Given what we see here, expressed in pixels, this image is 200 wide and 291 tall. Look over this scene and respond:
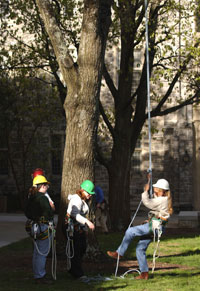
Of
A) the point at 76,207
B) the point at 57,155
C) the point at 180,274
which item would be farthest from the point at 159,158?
the point at 76,207

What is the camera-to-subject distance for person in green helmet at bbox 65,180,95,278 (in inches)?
413

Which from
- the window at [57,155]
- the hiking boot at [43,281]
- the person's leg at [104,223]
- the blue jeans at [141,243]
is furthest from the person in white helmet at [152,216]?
the window at [57,155]

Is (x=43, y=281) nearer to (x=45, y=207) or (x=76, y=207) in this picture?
(x=45, y=207)

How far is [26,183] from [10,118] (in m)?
4.50

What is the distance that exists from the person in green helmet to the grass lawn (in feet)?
0.87

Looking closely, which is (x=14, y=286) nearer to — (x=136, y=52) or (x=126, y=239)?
(x=126, y=239)

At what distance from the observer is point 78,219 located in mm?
10328

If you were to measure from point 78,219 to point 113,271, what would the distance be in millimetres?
2033

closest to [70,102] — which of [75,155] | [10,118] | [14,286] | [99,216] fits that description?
[75,155]

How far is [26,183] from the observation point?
108 ft

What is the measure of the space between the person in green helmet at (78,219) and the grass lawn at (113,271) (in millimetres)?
265

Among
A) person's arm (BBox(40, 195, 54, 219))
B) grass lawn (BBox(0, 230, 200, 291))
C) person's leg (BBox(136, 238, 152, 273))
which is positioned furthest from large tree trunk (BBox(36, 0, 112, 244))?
person's arm (BBox(40, 195, 54, 219))

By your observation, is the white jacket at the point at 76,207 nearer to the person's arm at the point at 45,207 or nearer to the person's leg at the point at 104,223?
the person's arm at the point at 45,207

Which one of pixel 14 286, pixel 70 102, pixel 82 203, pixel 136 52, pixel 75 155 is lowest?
pixel 14 286
